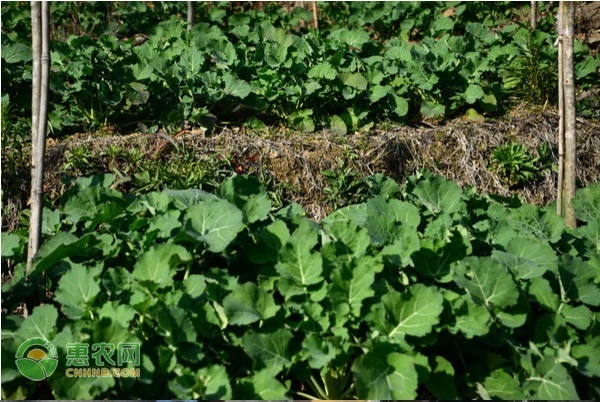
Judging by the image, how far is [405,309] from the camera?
2293 millimetres

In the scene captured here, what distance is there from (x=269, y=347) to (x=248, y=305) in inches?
6.6

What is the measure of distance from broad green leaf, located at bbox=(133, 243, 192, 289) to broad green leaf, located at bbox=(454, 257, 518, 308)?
102cm

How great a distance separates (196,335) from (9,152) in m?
1.86

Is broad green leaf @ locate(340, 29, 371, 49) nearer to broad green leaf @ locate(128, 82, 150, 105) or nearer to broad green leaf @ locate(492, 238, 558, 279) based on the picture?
broad green leaf @ locate(128, 82, 150, 105)

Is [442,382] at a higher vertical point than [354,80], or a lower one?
lower

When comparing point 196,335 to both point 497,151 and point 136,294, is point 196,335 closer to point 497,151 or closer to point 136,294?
point 136,294

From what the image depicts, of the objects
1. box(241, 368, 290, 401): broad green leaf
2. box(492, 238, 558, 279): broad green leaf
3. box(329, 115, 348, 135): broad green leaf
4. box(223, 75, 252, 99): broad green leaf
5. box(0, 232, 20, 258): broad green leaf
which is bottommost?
box(241, 368, 290, 401): broad green leaf

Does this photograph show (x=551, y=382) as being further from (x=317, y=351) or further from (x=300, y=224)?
(x=300, y=224)

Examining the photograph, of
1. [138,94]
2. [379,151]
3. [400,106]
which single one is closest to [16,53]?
[138,94]

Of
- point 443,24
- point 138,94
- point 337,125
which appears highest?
point 443,24

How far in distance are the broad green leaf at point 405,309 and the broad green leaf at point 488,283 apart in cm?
16

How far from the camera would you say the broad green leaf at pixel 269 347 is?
2252 mm

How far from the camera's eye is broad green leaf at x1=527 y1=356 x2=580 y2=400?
2164 millimetres

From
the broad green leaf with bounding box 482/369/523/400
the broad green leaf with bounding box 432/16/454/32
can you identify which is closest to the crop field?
the broad green leaf with bounding box 482/369/523/400
